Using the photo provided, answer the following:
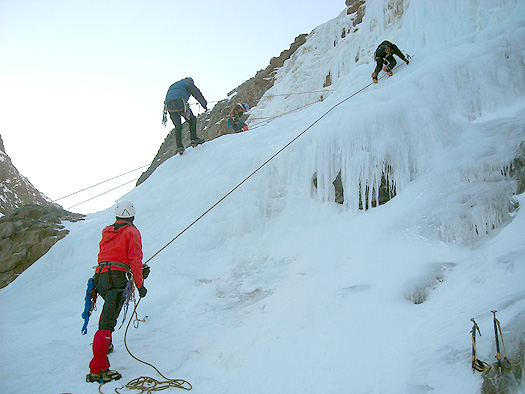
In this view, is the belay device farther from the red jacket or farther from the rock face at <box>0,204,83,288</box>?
the rock face at <box>0,204,83,288</box>

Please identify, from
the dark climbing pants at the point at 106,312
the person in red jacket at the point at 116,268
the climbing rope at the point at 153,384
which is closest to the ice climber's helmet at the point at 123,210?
the person in red jacket at the point at 116,268

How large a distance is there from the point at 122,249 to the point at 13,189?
30.1 metres

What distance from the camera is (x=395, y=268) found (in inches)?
138

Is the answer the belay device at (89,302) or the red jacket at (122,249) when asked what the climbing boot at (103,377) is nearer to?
the belay device at (89,302)

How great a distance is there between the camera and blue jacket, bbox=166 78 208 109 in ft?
25.2

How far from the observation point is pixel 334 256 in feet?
13.5

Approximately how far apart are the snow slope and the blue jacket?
115 cm

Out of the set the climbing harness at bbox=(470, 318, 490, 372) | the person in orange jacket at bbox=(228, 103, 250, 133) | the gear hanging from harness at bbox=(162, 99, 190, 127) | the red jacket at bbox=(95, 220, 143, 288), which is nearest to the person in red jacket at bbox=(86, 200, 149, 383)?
the red jacket at bbox=(95, 220, 143, 288)

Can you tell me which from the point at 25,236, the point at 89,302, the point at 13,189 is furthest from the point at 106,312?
the point at 13,189

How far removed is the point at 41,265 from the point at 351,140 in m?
5.11

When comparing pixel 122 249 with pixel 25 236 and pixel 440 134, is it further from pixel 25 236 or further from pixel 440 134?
pixel 25 236

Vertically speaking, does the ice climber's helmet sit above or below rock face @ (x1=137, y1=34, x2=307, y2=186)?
below

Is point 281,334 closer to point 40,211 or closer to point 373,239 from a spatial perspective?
point 373,239

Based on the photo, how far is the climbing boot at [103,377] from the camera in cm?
273
